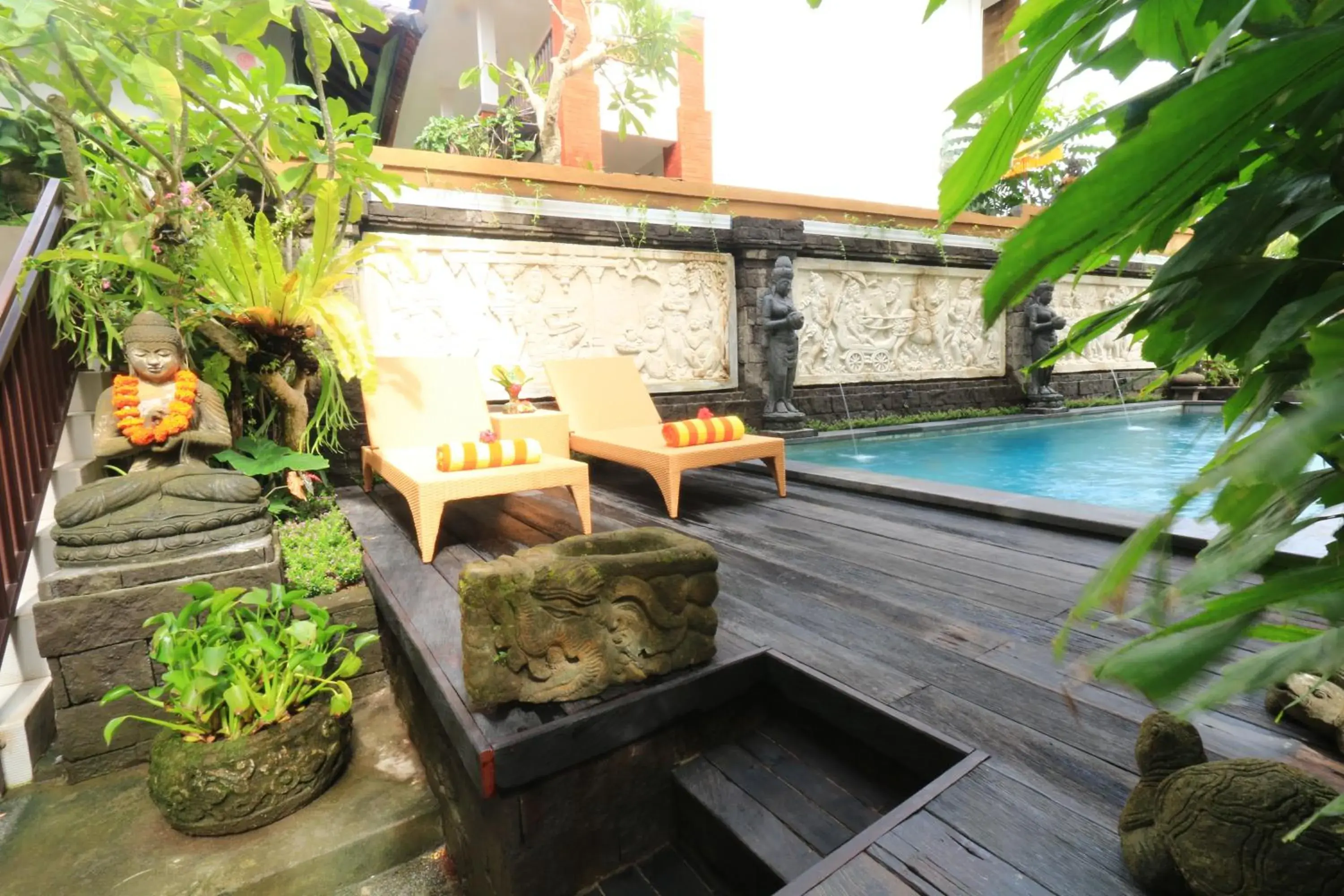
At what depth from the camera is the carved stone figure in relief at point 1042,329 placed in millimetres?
7773

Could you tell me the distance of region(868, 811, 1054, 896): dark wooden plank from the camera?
999mm

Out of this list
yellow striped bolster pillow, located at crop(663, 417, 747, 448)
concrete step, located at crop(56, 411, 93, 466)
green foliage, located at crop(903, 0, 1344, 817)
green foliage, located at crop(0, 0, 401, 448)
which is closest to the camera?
green foliage, located at crop(903, 0, 1344, 817)

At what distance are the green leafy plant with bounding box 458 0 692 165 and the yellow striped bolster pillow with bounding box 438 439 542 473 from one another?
3.92 m

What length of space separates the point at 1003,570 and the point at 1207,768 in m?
1.42

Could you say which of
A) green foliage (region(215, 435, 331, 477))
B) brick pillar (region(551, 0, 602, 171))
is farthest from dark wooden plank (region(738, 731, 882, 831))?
brick pillar (region(551, 0, 602, 171))

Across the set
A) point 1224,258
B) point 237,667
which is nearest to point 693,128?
point 237,667

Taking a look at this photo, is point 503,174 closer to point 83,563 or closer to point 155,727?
point 83,563

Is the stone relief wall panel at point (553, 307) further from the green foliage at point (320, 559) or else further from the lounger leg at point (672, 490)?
the lounger leg at point (672, 490)

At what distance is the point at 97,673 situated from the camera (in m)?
2.26

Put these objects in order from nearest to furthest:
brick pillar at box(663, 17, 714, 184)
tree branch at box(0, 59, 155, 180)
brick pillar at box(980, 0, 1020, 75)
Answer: tree branch at box(0, 59, 155, 180) → brick pillar at box(663, 17, 714, 184) → brick pillar at box(980, 0, 1020, 75)

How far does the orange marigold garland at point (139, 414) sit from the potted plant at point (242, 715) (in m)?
0.85

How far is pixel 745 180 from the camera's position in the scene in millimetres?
9953

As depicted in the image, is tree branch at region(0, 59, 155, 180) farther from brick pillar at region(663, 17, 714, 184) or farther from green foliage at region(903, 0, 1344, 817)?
brick pillar at region(663, 17, 714, 184)

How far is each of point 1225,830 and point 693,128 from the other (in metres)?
9.95
